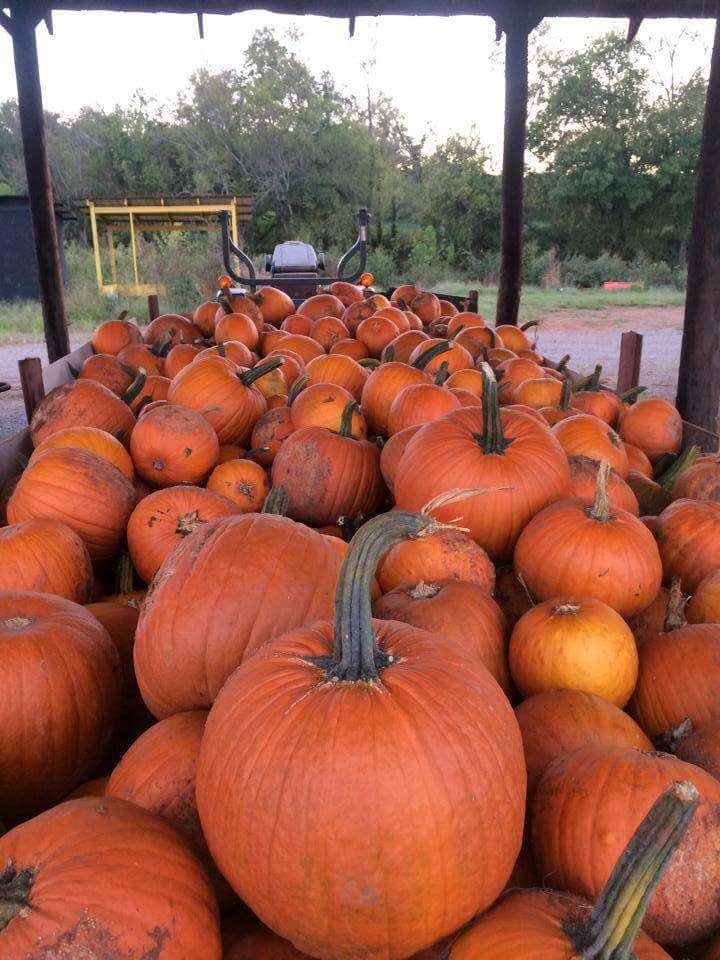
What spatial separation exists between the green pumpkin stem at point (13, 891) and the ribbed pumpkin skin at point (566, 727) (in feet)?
2.76

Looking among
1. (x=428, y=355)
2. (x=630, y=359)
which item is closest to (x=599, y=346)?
(x=630, y=359)

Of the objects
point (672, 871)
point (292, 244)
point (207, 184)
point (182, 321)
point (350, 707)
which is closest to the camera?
point (350, 707)

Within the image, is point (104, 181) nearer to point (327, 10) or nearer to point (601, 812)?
point (327, 10)

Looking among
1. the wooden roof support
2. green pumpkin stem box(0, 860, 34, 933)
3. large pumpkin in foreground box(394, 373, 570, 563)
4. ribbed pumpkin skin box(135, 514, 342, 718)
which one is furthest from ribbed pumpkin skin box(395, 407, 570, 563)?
the wooden roof support

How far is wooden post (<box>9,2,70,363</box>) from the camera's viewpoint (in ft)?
20.7

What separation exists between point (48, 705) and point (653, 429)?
2.92 metres

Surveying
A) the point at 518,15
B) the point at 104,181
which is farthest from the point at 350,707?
the point at 104,181

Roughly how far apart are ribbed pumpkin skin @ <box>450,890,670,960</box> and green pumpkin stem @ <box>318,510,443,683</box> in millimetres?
374

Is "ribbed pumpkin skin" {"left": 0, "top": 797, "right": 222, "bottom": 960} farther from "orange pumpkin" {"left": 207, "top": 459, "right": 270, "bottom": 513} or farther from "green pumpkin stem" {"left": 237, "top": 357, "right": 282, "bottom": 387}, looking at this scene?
"green pumpkin stem" {"left": 237, "top": 357, "right": 282, "bottom": 387}

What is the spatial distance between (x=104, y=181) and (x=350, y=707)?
37681mm

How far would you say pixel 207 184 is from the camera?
32125 mm

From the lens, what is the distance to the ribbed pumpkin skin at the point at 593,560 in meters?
1.81

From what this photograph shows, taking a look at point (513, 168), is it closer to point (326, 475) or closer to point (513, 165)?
point (513, 165)

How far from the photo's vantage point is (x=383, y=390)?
3.19 m
